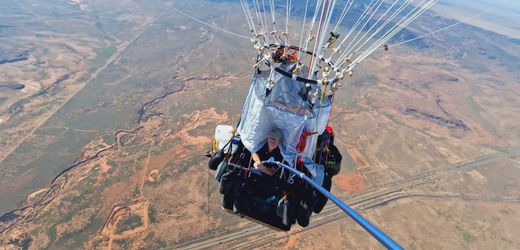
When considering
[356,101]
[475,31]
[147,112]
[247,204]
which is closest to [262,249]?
[247,204]

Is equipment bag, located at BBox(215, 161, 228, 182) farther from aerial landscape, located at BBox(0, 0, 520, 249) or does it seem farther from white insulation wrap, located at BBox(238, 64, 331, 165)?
aerial landscape, located at BBox(0, 0, 520, 249)

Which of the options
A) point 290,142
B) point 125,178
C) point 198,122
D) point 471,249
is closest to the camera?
point 290,142

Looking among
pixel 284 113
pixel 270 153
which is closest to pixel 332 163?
pixel 270 153

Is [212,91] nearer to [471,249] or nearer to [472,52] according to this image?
[471,249]

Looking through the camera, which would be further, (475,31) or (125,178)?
(475,31)

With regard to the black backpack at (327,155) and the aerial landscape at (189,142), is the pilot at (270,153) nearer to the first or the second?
the black backpack at (327,155)

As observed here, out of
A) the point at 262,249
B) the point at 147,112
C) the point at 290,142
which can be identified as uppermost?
the point at 290,142
